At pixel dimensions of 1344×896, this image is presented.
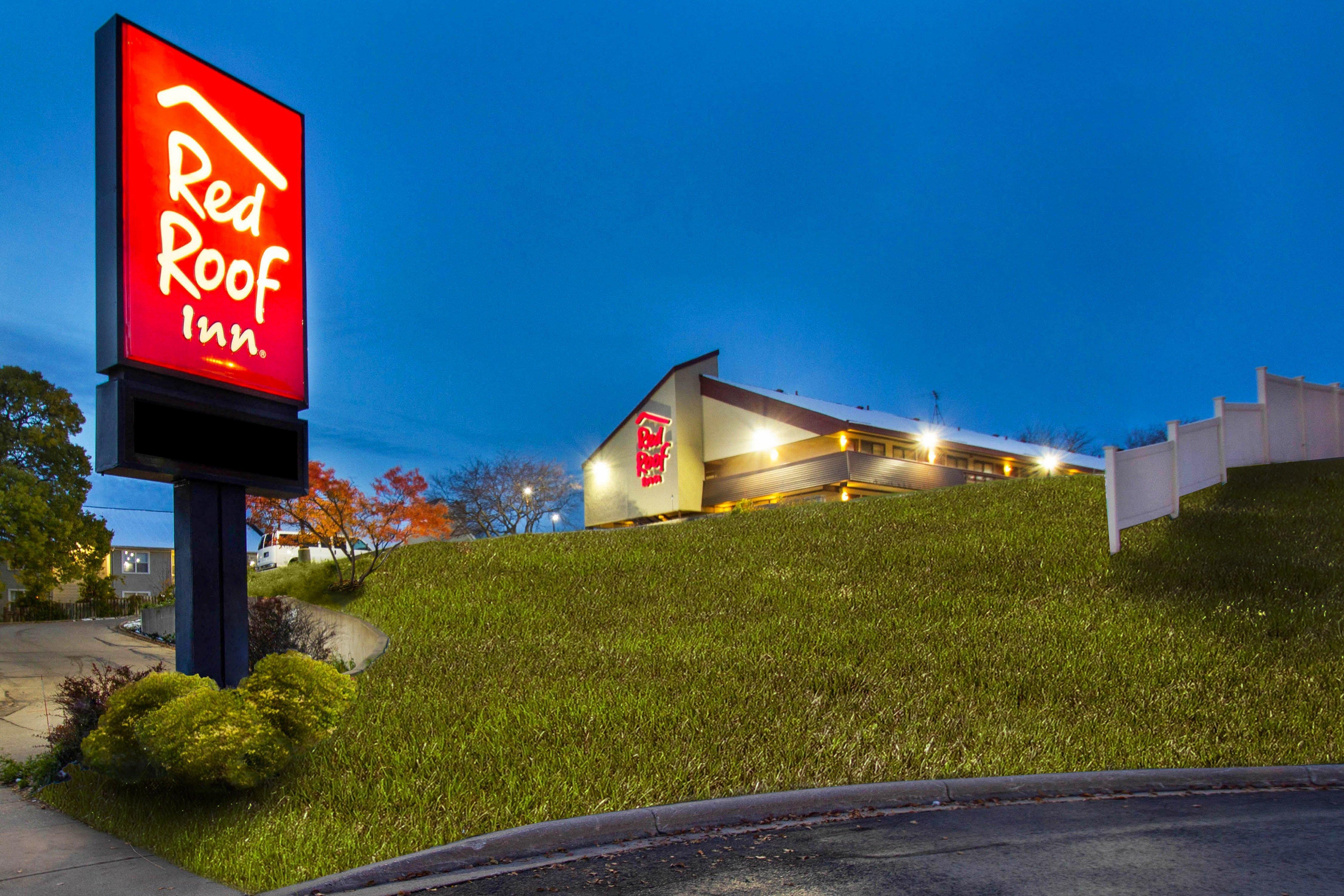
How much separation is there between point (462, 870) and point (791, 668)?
621 centimetres

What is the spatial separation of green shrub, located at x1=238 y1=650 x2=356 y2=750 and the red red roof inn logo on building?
111 feet

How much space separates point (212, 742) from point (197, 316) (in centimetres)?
436

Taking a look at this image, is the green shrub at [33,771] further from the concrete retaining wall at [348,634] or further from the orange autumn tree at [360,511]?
the orange autumn tree at [360,511]

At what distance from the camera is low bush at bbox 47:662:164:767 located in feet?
29.8

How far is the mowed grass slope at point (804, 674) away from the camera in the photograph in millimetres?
7371

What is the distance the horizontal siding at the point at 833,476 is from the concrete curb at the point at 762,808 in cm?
2734

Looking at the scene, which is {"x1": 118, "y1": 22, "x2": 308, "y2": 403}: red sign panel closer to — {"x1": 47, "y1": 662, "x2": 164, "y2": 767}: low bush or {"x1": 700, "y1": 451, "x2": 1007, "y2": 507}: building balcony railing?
{"x1": 47, "y1": 662, "x2": 164, "y2": 767}: low bush

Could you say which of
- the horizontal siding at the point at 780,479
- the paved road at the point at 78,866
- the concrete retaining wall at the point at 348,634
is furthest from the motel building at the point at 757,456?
the paved road at the point at 78,866

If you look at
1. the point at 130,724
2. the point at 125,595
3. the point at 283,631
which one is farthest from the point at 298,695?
the point at 125,595

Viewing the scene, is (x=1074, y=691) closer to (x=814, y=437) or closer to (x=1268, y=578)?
(x=1268, y=578)

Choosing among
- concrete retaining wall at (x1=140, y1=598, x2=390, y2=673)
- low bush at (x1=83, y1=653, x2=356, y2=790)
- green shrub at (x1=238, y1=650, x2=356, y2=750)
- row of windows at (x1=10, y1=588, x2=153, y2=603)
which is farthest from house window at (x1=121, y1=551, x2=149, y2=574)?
green shrub at (x1=238, y1=650, x2=356, y2=750)

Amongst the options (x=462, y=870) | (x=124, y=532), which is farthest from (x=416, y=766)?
(x=124, y=532)

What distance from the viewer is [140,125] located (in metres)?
8.41

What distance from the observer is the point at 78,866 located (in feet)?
20.7
